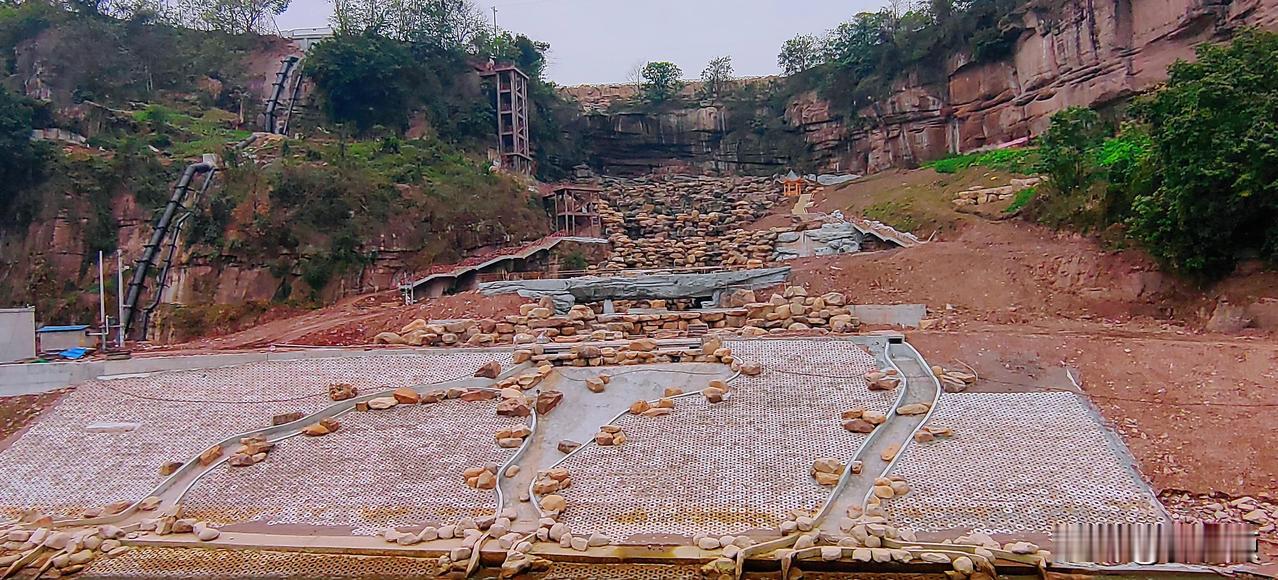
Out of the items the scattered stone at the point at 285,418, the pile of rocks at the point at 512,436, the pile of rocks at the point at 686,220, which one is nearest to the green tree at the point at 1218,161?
the pile of rocks at the point at 686,220

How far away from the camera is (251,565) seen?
7.39 m

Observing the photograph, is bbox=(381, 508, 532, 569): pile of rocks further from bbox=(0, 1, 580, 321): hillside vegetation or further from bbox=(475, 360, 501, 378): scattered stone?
bbox=(0, 1, 580, 321): hillside vegetation

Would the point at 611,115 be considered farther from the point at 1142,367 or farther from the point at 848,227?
the point at 1142,367

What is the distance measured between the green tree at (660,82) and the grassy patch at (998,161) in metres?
15.3

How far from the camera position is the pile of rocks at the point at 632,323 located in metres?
14.5

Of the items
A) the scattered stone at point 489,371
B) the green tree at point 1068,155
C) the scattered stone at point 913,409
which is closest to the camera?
the scattered stone at point 913,409

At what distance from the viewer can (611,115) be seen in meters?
38.3

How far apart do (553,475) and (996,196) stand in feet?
56.8

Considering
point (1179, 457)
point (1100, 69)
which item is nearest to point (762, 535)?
point (1179, 457)

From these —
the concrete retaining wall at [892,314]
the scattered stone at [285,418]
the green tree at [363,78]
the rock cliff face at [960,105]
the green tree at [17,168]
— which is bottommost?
the scattered stone at [285,418]

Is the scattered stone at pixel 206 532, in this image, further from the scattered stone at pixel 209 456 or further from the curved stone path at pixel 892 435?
the curved stone path at pixel 892 435

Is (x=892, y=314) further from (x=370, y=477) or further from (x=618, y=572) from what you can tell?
(x=370, y=477)

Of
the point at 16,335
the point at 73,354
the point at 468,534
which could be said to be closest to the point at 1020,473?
the point at 468,534

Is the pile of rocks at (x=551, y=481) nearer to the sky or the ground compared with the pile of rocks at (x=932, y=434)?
nearer to the ground
